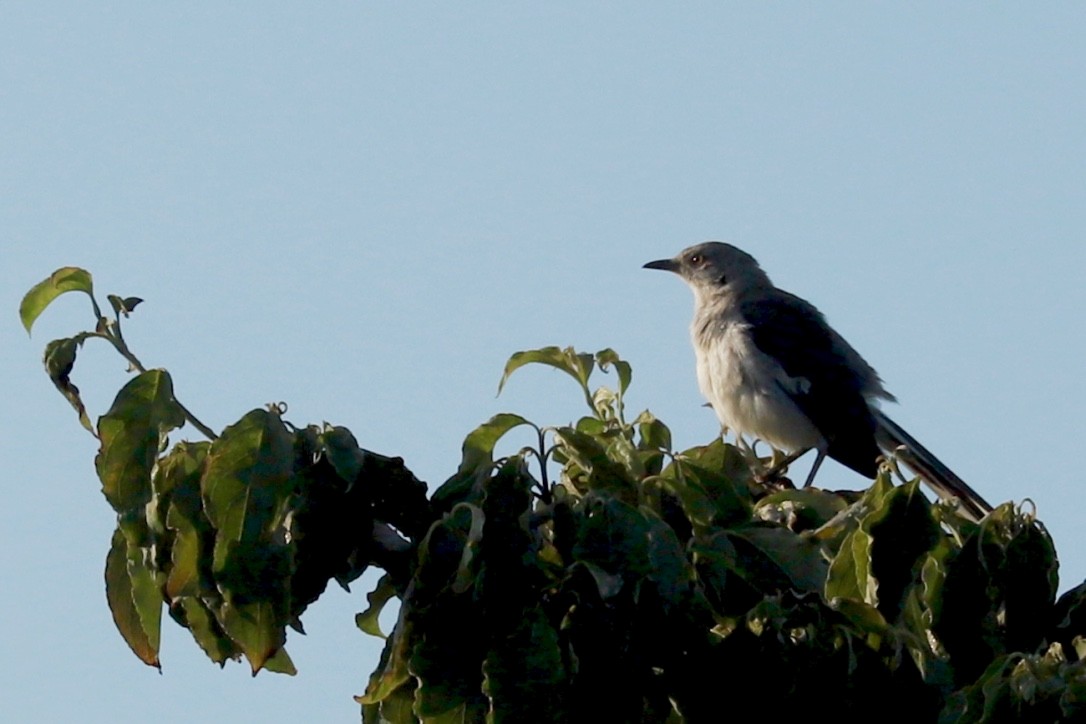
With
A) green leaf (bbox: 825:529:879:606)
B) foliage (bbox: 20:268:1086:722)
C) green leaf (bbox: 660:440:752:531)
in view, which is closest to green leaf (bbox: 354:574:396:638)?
foliage (bbox: 20:268:1086:722)

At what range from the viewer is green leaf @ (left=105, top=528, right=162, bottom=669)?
443 centimetres

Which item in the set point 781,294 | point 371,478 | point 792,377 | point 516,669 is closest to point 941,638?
point 516,669

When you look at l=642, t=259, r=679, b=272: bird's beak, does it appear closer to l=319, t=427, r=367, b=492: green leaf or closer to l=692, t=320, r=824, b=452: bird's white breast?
l=692, t=320, r=824, b=452: bird's white breast

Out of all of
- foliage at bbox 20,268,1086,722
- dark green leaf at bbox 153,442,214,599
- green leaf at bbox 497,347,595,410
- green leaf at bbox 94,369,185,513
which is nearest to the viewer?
foliage at bbox 20,268,1086,722

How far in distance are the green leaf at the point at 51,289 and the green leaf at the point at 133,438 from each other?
38 centimetres

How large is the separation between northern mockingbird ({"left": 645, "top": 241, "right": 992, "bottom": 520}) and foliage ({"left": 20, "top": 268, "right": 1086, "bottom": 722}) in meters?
5.64

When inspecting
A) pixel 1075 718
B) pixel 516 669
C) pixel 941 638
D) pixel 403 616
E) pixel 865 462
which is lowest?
pixel 1075 718

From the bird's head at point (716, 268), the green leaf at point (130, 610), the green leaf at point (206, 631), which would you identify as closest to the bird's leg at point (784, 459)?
the bird's head at point (716, 268)

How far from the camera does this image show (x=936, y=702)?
13.1 feet

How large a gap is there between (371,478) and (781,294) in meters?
7.47

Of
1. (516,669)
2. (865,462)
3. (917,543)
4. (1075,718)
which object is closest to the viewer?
(1075,718)

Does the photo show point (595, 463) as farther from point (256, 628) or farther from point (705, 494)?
point (256, 628)

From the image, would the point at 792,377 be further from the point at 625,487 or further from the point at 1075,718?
the point at 1075,718

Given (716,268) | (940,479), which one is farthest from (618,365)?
(716,268)
